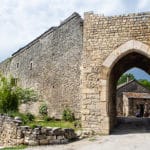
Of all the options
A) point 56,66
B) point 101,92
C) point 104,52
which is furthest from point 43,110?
point 104,52

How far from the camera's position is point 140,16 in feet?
42.0

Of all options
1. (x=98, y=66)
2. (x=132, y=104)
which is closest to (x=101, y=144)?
(x=98, y=66)

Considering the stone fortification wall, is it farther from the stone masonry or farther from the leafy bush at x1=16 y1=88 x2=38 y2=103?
the leafy bush at x1=16 y1=88 x2=38 y2=103

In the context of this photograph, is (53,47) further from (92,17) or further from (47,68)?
(92,17)

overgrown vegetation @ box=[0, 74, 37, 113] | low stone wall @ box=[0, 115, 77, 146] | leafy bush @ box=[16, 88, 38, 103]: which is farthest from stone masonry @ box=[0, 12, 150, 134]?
overgrown vegetation @ box=[0, 74, 37, 113]

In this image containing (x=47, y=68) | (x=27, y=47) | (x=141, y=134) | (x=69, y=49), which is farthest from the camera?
(x=27, y=47)

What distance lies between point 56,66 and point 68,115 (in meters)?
3.95

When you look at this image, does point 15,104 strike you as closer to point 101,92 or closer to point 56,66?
point 56,66

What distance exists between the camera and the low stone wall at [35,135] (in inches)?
451

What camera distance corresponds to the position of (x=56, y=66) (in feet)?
79.8

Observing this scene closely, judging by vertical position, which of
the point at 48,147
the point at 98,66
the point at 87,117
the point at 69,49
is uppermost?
the point at 69,49

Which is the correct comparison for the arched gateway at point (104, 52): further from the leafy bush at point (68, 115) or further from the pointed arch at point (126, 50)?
the leafy bush at point (68, 115)

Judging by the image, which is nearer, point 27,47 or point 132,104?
point 27,47

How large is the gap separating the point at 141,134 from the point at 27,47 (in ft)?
53.9
